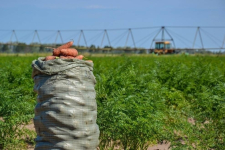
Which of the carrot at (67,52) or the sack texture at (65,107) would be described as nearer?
the sack texture at (65,107)

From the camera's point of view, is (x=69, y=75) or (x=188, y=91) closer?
(x=69, y=75)

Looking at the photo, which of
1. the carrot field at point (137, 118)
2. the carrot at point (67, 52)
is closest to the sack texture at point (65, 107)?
the carrot at point (67, 52)

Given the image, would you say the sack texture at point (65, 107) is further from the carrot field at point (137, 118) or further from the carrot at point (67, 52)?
the carrot field at point (137, 118)

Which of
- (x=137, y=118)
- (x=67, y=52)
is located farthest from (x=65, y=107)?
(x=137, y=118)

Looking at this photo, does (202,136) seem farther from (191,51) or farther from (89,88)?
(191,51)

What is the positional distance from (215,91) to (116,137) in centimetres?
245

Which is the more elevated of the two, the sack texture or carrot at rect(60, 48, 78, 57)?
carrot at rect(60, 48, 78, 57)

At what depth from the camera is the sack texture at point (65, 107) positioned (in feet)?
17.2

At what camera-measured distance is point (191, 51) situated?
3625 cm

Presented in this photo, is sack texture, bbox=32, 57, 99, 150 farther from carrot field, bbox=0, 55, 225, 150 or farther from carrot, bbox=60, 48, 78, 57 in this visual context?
carrot field, bbox=0, 55, 225, 150

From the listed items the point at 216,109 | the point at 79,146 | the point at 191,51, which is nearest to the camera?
the point at 79,146

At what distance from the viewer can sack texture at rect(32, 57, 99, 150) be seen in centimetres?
525

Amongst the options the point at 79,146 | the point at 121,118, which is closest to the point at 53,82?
the point at 79,146

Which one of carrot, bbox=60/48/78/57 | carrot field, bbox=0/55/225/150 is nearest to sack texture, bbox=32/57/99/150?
carrot, bbox=60/48/78/57
